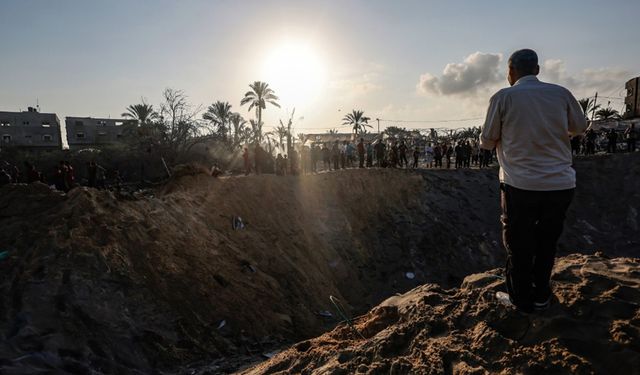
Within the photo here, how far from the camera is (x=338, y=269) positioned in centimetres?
1608

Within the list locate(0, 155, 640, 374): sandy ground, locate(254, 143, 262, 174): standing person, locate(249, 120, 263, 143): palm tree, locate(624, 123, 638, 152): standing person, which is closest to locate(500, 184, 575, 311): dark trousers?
locate(0, 155, 640, 374): sandy ground

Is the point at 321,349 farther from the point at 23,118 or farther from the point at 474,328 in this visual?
the point at 23,118

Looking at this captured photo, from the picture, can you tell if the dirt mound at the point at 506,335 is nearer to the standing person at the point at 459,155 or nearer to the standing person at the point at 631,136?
the standing person at the point at 459,155

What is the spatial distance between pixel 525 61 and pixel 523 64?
26 mm

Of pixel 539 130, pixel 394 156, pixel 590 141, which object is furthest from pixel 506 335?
pixel 590 141

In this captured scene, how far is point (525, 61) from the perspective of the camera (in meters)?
3.34

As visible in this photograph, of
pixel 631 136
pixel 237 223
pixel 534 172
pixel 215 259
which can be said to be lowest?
pixel 215 259

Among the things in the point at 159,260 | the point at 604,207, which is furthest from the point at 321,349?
the point at 604,207

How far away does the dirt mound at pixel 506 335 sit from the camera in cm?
278

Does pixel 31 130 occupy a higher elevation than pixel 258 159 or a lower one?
higher

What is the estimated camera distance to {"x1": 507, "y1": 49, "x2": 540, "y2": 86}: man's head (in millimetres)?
3328

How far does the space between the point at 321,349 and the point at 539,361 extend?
2.09 metres

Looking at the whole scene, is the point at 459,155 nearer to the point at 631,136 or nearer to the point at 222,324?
the point at 631,136

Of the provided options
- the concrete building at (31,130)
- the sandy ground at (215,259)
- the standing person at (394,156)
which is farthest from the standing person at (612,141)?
the concrete building at (31,130)
